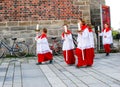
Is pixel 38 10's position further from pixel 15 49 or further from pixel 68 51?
pixel 68 51

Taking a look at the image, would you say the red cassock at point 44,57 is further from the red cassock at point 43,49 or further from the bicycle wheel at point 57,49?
the bicycle wheel at point 57,49

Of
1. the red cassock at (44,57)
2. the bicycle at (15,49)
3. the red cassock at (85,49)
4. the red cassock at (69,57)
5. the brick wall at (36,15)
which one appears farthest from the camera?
the brick wall at (36,15)

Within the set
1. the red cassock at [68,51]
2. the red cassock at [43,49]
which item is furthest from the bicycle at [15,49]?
the red cassock at [68,51]

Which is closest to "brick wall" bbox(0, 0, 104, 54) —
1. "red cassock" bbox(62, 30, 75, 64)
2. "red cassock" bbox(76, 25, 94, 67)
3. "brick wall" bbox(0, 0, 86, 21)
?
"brick wall" bbox(0, 0, 86, 21)

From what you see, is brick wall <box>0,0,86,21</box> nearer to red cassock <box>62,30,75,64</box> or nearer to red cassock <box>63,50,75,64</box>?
red cassock <box>62,30,75,64</box>

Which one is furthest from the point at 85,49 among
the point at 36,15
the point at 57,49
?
the point at 36,15

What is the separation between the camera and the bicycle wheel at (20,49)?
18.2 m

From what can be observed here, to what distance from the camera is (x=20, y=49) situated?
60.0 feet

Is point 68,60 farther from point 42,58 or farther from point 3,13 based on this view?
point 3,13

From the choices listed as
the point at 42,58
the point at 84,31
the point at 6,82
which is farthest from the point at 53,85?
the point at 42,58

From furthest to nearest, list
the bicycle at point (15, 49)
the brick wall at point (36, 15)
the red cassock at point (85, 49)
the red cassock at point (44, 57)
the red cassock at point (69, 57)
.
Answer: the brick wall at point (36, 15)
the bicycle at point (15, 49)
the red cassock at point (44, 57)
the red cassock at point (69, 57)
the red cassock at point (85, 49)

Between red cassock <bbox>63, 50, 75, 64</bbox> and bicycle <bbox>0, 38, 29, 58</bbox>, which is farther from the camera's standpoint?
bicycle <bbox>0, 38, 29, 58</bbox>

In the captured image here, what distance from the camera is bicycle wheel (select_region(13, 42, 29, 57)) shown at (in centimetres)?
1822

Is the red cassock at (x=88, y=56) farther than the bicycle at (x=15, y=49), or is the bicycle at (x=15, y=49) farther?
the bicycle at (x=15, y=49)
